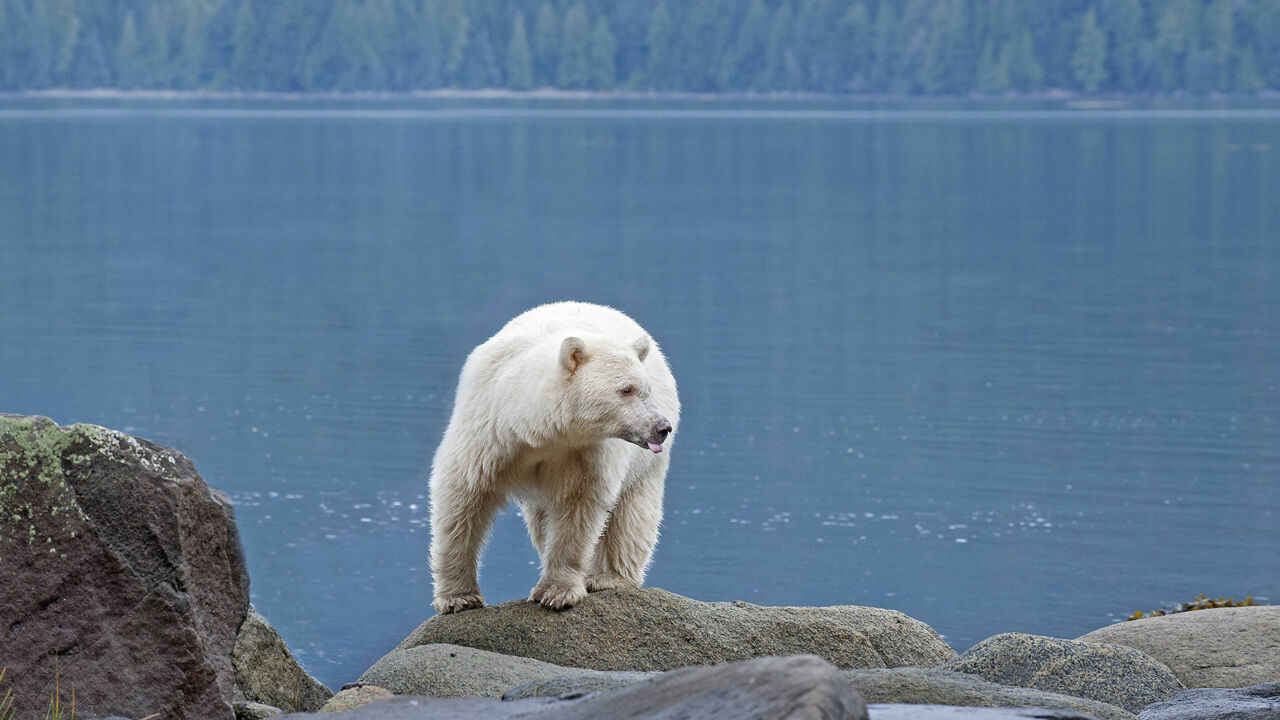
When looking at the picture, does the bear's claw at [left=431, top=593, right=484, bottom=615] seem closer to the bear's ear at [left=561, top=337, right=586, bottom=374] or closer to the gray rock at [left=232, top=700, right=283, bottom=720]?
the gray rock at [left=232, top=700, right=283, bottom=720]

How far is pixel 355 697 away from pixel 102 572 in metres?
1.12

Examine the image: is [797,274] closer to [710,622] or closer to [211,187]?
[710,622]

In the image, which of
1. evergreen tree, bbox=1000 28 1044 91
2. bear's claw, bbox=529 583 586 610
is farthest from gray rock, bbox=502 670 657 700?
evergreen tree, bbox=1000 28 1044 91

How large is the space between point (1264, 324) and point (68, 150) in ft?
240

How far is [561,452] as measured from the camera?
7883 mm

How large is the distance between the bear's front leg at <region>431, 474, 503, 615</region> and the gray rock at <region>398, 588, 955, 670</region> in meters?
0.12

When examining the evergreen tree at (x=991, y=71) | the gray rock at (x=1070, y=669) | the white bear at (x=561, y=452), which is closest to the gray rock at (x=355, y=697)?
the white bear at (x=561, y=452)

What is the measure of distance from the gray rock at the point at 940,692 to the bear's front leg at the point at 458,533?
2416 mm

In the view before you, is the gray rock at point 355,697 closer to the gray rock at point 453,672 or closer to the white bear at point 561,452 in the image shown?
the gray rock at point 453,672

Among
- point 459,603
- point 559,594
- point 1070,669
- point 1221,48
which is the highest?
point 1221,48

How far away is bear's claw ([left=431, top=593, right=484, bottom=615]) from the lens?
28.7ft

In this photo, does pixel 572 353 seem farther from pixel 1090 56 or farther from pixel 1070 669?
pixel 1090 56

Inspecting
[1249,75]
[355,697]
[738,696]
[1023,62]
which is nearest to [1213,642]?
[355,697]

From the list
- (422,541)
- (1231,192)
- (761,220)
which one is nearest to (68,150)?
(761,220)
